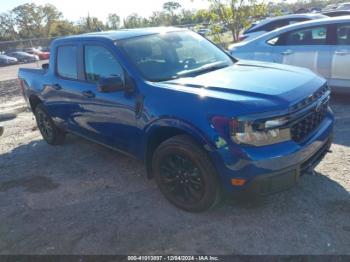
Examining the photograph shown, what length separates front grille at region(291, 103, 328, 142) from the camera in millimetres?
3279

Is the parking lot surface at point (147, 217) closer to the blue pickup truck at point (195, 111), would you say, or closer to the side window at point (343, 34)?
the blue pickup truck at point (195, 111)

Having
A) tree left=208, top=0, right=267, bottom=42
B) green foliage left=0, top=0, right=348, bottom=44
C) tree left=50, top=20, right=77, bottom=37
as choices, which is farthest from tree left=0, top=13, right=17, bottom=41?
tree left=208, top=0, right=267, bottom=42

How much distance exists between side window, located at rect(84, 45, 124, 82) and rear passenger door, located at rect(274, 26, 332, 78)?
4076mm

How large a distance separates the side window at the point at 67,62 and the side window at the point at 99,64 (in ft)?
1.03

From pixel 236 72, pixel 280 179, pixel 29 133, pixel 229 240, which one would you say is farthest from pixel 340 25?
pixel 29 133

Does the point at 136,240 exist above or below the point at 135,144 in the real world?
below

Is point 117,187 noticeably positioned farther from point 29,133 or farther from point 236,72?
point 29,133

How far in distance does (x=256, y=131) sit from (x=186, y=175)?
874 millimetres

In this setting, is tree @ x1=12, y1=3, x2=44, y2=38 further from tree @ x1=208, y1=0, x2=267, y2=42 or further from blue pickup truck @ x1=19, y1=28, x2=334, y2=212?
blue pickup truck @ x1=19, y1=28, x2=334, y2=212

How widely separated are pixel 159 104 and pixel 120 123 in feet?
2.49

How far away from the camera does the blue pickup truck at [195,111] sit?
3090 millimetres

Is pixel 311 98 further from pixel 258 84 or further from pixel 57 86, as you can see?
pixel 57 86

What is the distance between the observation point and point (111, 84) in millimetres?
3756

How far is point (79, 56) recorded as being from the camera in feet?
15.7
